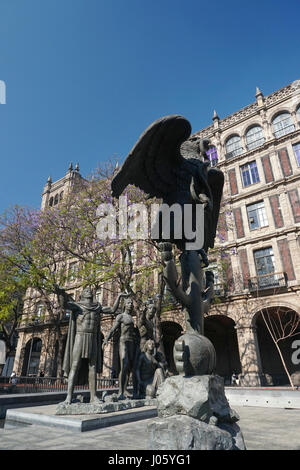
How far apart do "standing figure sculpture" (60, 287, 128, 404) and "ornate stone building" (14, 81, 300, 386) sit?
10.9 meters

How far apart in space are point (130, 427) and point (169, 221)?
12.2 ft

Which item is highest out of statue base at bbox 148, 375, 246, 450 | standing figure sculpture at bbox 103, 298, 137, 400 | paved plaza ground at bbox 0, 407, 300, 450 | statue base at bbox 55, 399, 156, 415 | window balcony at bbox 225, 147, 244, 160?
window balcony at bbox 225, 147, 244, 160

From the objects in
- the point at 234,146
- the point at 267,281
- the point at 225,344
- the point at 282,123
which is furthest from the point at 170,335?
the point at 282,123

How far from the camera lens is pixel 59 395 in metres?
8.11

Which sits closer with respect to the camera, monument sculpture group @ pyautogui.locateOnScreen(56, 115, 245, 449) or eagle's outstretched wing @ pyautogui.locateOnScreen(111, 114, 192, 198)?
monument sculpture group @ pyautogui.locateOnScreen(56, 115, 245, 449)

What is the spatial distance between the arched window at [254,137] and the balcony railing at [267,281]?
10580 mm

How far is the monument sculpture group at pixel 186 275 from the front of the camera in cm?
225

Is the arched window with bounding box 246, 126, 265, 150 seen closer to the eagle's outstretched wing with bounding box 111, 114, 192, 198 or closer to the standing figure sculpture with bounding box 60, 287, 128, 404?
the standing figure sculpture with bounding box 60, 287, 128, 404

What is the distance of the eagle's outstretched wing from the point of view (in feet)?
10.3

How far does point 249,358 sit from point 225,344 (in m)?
4.82

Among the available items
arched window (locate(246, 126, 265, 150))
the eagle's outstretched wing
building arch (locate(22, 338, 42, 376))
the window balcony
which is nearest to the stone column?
the window balcony

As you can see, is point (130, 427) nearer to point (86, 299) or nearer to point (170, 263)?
point (86, 299)

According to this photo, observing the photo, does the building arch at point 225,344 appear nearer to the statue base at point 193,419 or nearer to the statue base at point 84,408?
the statue base at point 84,408

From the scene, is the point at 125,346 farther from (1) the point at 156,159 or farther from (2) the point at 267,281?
(2) the point at 267,281
